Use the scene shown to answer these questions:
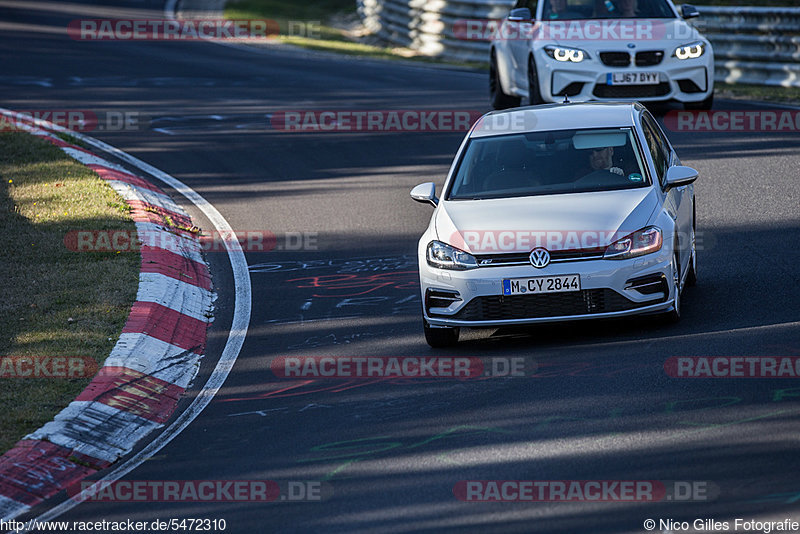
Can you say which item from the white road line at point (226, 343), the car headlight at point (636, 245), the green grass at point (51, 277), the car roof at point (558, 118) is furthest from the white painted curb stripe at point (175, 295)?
the car headlight at point (636, 245)

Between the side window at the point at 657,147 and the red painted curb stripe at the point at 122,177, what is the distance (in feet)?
21.5

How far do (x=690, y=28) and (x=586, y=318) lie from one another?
9528 mm

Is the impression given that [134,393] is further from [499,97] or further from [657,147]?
[499,97]

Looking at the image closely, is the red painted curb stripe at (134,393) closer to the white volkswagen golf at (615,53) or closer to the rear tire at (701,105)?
the white volkswagen golf at (615,53)

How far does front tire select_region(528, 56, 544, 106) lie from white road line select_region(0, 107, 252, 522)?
494cm

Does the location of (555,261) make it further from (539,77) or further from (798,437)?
(539,77)

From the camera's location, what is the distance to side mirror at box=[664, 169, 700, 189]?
9000mm

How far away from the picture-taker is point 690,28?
1677 cm

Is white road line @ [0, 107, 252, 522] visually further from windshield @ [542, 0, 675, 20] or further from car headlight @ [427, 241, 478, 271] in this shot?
windshield @ [542, 0, 675, 20]

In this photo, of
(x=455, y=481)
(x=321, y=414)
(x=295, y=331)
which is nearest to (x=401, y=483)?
(x=455, y=481)

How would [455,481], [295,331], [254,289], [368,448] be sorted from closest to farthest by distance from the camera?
[455,481] → [368,448] → [295,331] → [254,289]

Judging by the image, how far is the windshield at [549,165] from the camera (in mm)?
9172

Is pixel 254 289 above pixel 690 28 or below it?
below

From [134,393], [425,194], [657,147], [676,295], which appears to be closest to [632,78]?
[657,147]
